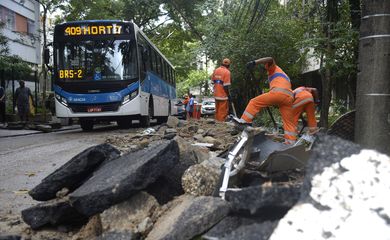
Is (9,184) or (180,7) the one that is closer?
(9,184)

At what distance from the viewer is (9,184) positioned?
5449 mm

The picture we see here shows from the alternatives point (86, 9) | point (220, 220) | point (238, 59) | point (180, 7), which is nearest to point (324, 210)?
point (220, 220)

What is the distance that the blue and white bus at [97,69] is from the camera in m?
13.2

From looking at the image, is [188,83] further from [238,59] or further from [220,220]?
[220,220]

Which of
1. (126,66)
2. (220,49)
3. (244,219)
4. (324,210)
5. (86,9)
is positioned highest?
(86,9)

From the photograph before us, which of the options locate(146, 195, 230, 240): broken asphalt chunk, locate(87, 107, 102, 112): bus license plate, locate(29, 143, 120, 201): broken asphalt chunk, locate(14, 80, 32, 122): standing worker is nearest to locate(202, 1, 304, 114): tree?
locate(87, 107, 102, 112): bus license plate

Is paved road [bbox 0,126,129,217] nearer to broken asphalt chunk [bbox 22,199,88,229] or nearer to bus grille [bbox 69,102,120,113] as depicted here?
broken asphalt chunk [bbox 22,199,88,229]

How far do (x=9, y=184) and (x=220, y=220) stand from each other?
3.58 m

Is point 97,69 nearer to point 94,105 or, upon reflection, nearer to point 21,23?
point 94,105

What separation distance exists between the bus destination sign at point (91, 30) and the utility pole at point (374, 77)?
1057cm

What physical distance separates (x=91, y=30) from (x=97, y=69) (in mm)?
1144

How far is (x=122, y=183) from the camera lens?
299cm

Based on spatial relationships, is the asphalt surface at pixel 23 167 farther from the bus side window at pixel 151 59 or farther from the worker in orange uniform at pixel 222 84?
the bus side window at pixel 151 59

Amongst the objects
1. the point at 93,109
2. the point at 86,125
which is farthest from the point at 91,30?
the point at 86,125
